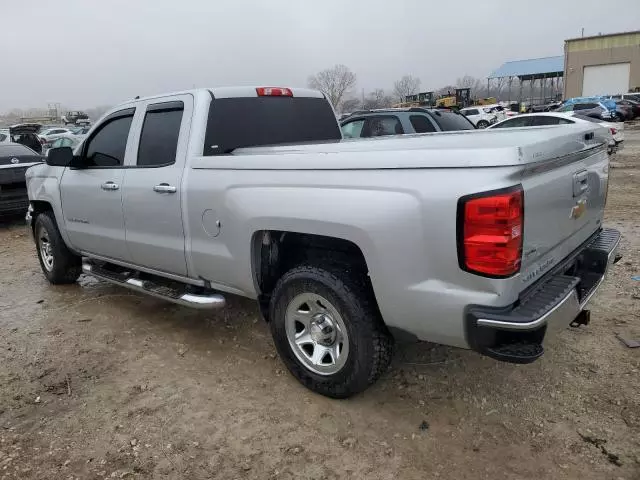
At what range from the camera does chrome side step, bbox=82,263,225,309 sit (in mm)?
3838

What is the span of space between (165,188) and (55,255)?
2621 millimetres

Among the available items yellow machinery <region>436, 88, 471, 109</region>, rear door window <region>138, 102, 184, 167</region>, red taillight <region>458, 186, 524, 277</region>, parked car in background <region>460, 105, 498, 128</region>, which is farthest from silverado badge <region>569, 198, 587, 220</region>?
yellow machinery <region>436, 88, 471, 109</region>

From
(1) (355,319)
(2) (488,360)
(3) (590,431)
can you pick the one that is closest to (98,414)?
(1) (355,319)

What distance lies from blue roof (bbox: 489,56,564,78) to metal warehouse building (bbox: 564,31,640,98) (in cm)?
899

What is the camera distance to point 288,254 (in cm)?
362

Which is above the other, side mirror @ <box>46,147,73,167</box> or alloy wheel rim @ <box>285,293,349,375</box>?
side mirror @ <box>46,147,73,167</box>

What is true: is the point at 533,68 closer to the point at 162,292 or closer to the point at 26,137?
the point at 26,137

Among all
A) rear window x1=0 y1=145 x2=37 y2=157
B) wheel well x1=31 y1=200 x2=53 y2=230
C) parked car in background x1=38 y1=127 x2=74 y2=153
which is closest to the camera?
wheel well x1=31 y1=200 x2=53 y2=230

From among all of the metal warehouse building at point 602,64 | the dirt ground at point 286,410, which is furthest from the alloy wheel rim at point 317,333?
the metal warehouse building at point 602,64

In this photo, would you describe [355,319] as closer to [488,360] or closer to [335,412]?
[335,412]

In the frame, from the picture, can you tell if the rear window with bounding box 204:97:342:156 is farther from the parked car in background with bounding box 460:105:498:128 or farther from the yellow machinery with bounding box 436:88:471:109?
the yellow machinery with bounding box 436:88:471:109

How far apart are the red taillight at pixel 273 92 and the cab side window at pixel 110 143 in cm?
115

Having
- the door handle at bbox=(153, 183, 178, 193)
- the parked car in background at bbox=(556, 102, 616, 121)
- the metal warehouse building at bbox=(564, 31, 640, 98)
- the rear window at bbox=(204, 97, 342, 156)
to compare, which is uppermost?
the metal warehouse building at bbox=(564, 31, 640, 98)

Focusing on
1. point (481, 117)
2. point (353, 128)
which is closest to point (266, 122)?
point (353, 128)
